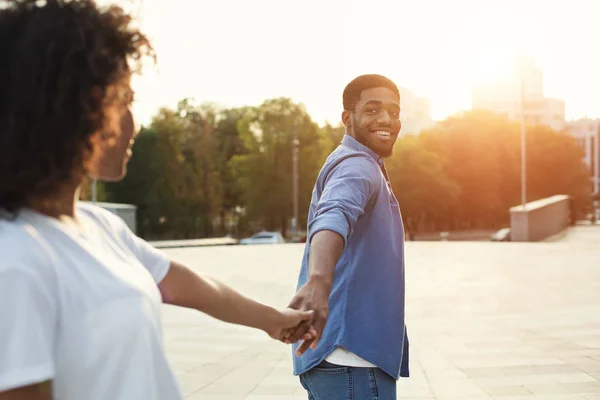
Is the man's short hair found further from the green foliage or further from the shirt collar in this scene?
the green foliage

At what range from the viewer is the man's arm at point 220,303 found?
168cm

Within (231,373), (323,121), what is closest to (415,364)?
(231,373)

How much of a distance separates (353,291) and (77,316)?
1275mm

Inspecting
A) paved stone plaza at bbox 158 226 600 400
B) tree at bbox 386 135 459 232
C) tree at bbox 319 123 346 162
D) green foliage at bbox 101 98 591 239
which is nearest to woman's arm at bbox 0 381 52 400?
paved stone plaza at bbox 158 226 600 400

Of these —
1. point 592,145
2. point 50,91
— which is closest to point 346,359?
point 50,91

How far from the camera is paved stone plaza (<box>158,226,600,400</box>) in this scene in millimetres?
6086

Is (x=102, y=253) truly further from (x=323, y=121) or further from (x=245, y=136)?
(x=323, y=121)

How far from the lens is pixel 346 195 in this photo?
2.39 metres

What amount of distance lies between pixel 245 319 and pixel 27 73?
0.95 m

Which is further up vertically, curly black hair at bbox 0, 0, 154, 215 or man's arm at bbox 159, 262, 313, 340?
curly black hair at bbox 0, 0, 154, 215

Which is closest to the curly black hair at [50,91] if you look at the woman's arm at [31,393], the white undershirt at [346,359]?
the woman's arm at [31,393]

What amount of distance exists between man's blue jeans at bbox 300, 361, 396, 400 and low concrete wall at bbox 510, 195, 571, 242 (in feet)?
96.0

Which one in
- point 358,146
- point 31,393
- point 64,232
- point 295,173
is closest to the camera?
point 31,393

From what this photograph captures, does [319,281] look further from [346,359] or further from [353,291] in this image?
[346,359]
